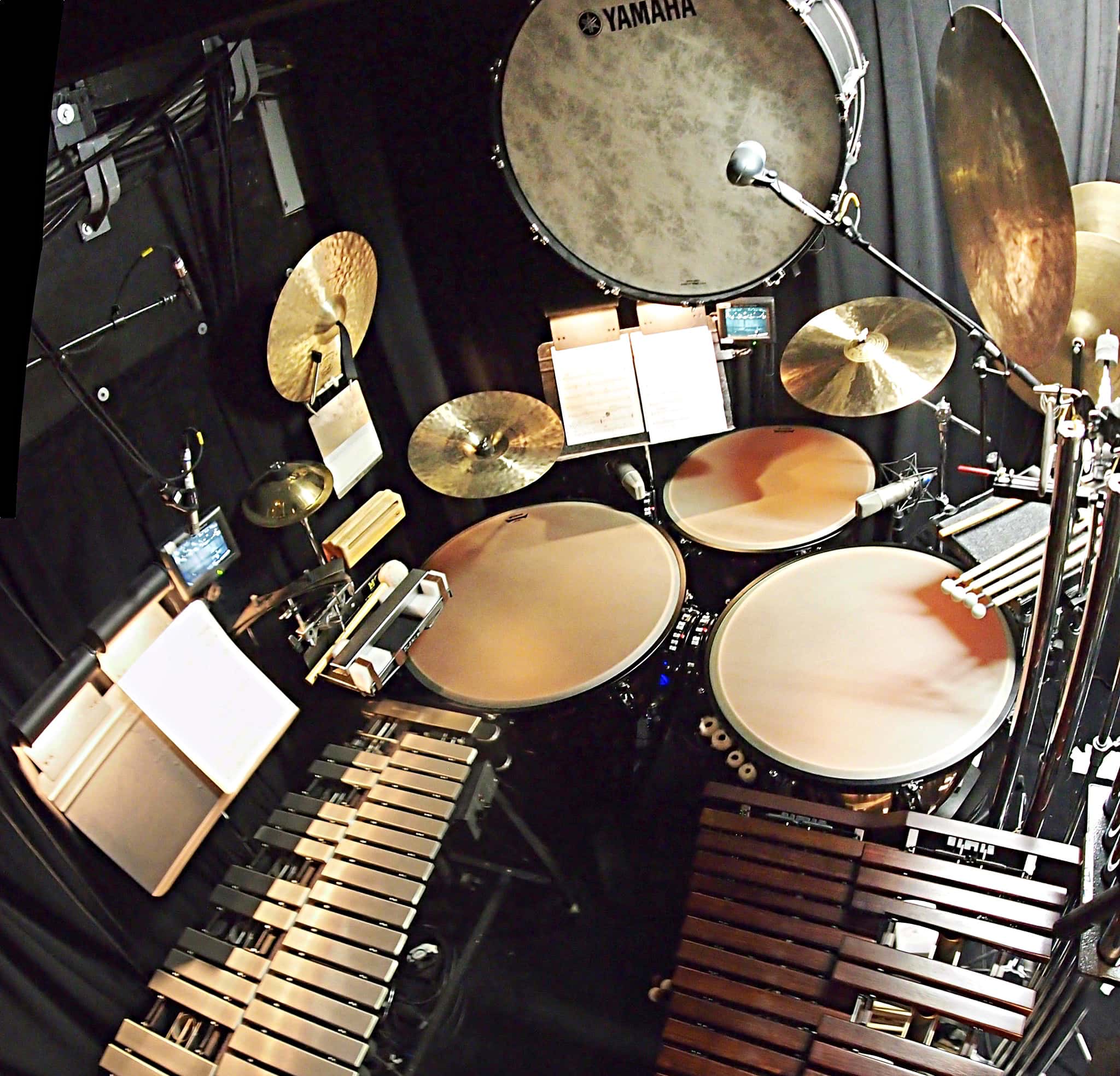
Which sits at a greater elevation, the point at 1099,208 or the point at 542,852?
the point at 1099,208

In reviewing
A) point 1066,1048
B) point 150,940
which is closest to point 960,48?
point 1066,1048

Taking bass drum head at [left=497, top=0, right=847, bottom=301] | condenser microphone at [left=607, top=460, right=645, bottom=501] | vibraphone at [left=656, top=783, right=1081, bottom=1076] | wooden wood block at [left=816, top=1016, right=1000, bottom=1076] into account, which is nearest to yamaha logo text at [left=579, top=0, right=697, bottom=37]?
bass drum head at [left=497, top=0, right=847, bottom=301]

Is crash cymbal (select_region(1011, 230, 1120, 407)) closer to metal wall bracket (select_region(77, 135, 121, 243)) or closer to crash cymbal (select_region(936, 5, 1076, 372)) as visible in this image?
crash cymbal (select_region(936, 5, 1076, 372))

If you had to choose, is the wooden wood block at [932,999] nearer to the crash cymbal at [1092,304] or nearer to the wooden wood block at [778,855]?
the wooden wood block at [778,855]

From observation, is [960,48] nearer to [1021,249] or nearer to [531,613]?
[1021,249]

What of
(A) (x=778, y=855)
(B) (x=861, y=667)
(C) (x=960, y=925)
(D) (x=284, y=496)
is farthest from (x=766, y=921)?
(D) (x=284, y=496)

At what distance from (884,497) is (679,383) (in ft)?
2.25

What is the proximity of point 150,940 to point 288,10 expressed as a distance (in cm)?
202

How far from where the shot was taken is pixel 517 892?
8.43 ft

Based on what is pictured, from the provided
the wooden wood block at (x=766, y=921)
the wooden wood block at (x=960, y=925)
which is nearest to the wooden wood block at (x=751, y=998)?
the wooden wood block at (x=766, y=921)

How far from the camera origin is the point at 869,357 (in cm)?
271

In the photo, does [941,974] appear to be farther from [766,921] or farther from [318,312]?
[318,312]

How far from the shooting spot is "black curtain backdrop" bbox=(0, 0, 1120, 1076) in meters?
2.04

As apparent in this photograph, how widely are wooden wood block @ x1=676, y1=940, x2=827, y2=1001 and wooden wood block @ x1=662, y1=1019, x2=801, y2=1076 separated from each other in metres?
0.12
